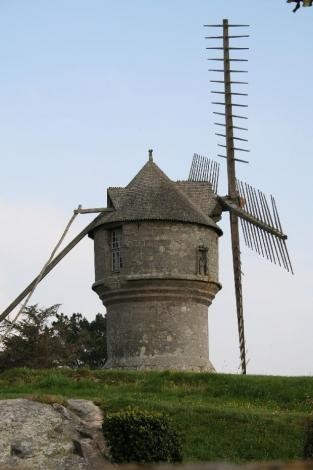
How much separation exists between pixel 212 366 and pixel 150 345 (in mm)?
2579

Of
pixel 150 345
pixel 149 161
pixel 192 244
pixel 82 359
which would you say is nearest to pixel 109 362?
pixel 150 345

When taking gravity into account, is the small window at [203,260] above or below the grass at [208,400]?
above

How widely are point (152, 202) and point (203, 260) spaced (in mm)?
2613

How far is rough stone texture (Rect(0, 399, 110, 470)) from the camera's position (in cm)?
2367

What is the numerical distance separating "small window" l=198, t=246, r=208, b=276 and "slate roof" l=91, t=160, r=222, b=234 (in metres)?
0.91

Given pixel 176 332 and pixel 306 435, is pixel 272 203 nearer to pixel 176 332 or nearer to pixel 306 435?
pixel 176 332

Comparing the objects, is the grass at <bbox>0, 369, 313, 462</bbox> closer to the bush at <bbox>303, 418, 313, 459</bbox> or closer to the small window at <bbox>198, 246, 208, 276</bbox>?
the bush at <bbox>303, 418, 313, 459</bbox>

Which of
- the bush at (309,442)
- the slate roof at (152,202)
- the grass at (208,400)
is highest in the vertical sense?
the slate roof at (152,202)

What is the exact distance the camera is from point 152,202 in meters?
36.9

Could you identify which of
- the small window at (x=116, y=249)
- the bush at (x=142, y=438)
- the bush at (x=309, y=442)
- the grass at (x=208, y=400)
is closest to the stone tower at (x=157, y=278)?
the small window at (x=116, y=249)

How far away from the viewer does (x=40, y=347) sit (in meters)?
46.5

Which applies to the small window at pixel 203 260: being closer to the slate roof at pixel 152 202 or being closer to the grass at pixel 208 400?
the slate roof at pixel 152 202

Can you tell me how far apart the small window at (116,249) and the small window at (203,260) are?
264 centimetres

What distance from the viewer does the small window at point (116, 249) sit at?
120 feet
